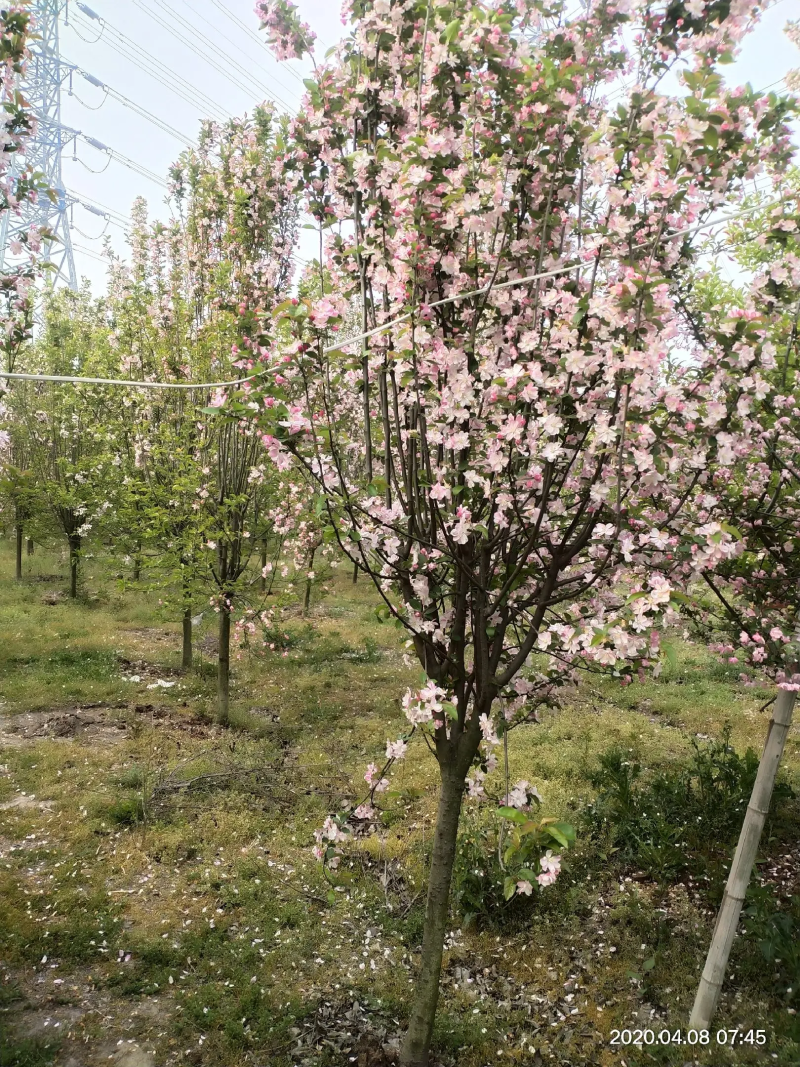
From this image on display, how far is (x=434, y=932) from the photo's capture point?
374cm

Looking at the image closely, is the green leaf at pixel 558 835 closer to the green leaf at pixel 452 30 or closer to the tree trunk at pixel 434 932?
the tree trunk at pixel 434 932

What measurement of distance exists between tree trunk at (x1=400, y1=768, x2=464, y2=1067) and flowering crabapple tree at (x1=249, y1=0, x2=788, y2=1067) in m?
0.02

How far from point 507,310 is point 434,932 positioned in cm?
357

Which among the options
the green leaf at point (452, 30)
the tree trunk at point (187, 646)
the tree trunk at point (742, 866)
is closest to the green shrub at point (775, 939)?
the tree trunk at point (742, 866)

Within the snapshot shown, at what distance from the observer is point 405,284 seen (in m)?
3.16

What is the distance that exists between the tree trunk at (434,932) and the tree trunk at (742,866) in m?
1.78

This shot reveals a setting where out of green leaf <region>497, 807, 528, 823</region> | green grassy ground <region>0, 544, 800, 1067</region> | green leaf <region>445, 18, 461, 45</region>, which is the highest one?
green leaf <region>445, 18, 461, 45</region>

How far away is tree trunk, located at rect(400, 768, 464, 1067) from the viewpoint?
3.71m

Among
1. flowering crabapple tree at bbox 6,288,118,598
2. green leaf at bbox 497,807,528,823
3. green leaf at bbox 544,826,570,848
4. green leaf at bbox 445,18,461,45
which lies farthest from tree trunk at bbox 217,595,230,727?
green leaf at bbox 445,18,461,45

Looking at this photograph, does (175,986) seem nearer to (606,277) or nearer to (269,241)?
(606,277)

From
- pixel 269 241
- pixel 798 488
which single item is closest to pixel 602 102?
pixel 798 488

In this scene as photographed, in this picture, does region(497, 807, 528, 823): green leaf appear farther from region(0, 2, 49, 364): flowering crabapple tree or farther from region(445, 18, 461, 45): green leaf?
region(0, 2, 49, 364): flowering crabapple tree

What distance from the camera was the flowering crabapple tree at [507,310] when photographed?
8.71 ft

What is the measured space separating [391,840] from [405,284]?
5604 millimetres
